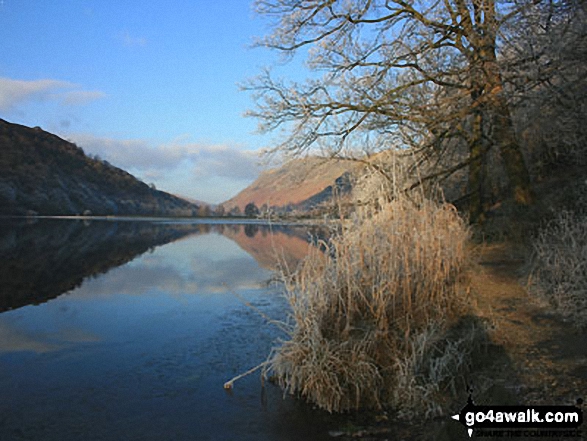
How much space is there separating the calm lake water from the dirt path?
5.92ft

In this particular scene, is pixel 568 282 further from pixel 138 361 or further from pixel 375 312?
pixel 138 361

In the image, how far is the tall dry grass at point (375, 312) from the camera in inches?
186

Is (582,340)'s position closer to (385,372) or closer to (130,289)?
(385,372)

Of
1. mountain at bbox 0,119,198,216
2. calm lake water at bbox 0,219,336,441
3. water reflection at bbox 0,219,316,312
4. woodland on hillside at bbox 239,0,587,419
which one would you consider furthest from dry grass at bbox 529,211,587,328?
mountain at bbox 0,119,198,216

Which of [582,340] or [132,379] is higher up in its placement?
[582,340]

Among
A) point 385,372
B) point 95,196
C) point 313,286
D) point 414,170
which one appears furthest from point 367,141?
point 95,196

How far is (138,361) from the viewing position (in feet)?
19.3

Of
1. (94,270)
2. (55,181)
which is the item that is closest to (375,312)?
(94,270)

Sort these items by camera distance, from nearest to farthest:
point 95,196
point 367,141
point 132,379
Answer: point 132,379 < point 367,141 < point 95,196

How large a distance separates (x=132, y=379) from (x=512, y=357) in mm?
3982

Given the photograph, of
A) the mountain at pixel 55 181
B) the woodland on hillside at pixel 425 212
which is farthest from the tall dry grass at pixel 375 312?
the mountain at pixel 55 181

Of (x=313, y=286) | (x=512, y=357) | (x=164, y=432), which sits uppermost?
(x=313, y=286)

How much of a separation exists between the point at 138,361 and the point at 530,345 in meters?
4.45

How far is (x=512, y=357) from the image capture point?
16.4ft
